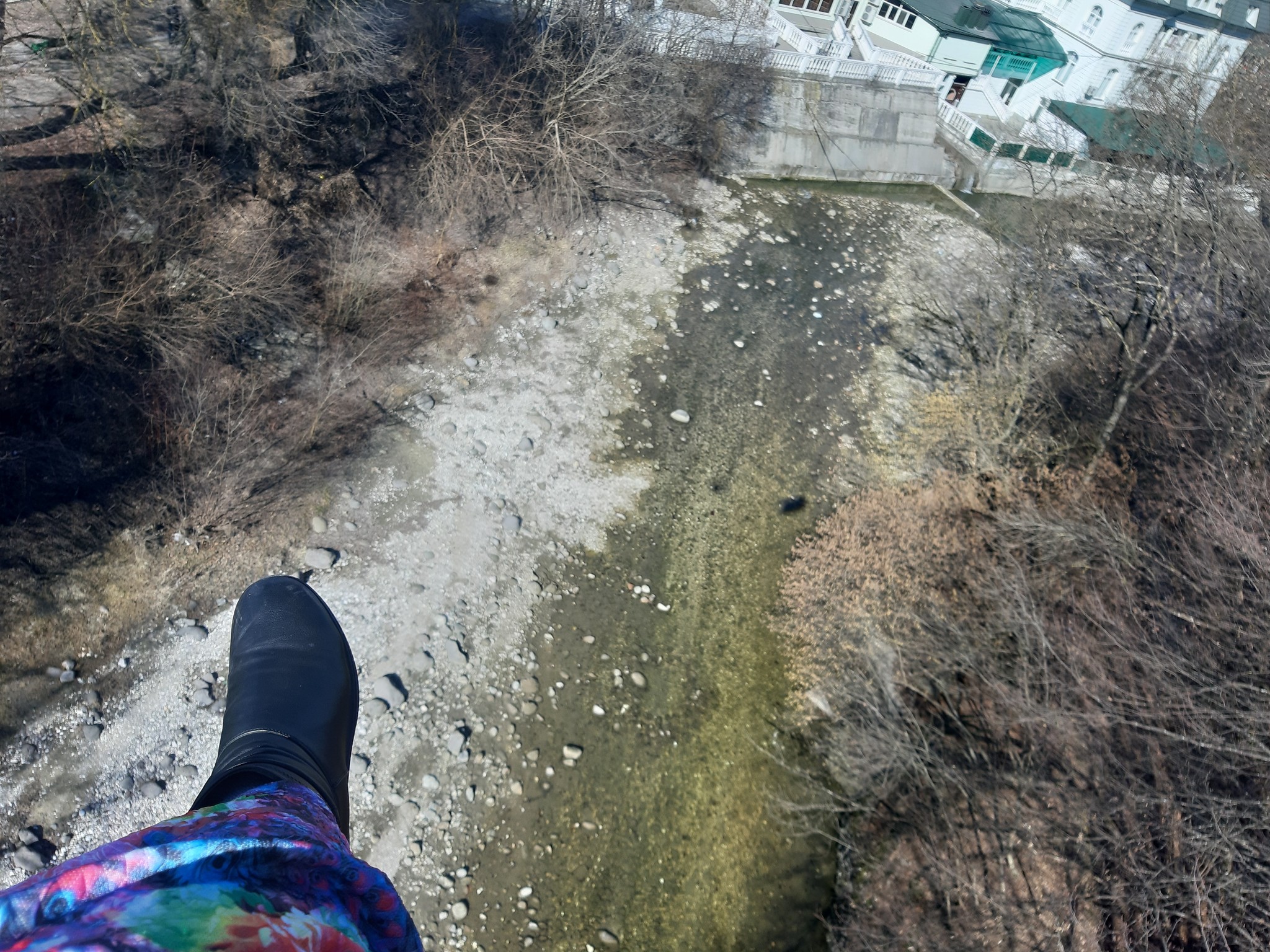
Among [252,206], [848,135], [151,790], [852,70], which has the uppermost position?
[852,70]

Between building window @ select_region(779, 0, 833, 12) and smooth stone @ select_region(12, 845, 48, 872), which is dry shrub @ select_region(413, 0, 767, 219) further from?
building window @ select_region(779, 0, 833, 12)

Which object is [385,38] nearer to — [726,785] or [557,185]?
[557,185]

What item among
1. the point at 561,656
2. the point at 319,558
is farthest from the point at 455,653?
the point at 319,558

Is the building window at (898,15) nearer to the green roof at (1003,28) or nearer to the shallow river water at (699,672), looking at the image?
the green roof at (1003,28)

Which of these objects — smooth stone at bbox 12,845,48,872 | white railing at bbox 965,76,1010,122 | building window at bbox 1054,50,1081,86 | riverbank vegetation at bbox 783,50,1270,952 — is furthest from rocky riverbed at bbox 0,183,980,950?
building window at bbox 1054,50,1081,86

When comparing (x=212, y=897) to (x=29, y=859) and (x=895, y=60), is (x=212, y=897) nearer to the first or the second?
(x=29, y=859)
